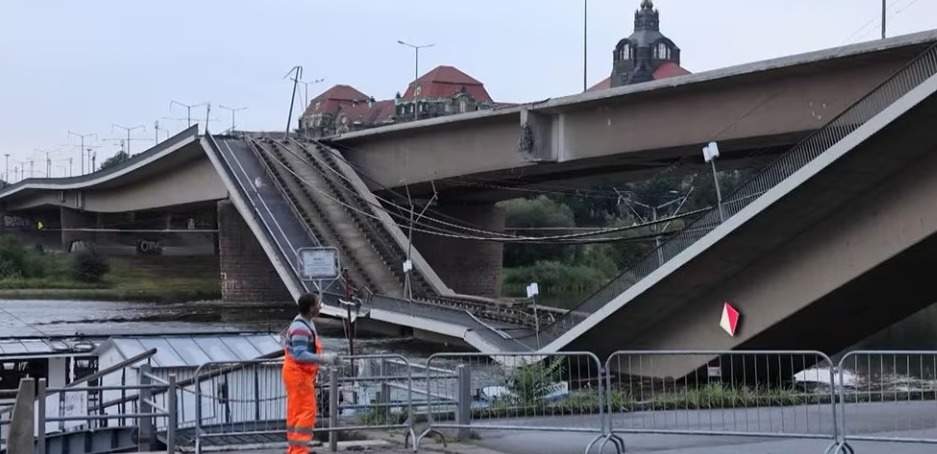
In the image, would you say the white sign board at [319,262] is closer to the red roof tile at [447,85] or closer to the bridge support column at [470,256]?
the bridge support column at [470,256]

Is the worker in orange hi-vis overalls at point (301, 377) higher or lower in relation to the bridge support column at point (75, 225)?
lower

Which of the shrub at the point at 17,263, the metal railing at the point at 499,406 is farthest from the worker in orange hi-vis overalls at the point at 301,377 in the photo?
the shrub at the point at 17,263

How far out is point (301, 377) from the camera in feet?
42.8

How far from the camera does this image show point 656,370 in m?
29.5

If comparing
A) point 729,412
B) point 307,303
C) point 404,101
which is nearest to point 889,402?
point 729,412

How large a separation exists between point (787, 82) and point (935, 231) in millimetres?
8793

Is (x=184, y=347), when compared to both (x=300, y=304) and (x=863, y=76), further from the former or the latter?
(x=863, y=76)

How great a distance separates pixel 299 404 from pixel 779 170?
1589cm

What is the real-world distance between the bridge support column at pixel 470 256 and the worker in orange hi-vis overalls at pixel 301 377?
48344 mm

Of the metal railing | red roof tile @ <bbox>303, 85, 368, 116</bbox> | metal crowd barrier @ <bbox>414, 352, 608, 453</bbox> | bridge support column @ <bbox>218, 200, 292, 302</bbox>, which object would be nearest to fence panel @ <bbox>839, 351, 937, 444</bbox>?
the metal railing

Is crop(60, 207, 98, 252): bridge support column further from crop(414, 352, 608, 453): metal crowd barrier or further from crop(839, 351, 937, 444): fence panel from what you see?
crop(839, 351, 937, 444): fence panel

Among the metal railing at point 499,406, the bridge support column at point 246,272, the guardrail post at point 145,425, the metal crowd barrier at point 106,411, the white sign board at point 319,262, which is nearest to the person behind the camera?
the metal crowd barrier at point 106,411

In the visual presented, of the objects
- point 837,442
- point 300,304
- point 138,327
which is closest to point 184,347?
point 300,304

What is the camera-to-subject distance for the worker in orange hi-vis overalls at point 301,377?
42.6 feet
